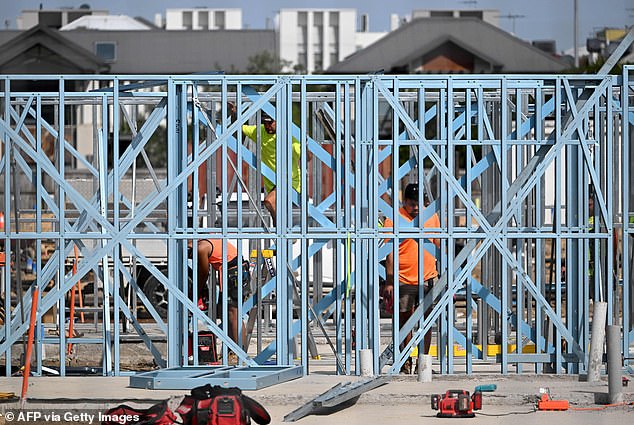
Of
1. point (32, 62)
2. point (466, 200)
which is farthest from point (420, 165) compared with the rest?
point (32, 62)

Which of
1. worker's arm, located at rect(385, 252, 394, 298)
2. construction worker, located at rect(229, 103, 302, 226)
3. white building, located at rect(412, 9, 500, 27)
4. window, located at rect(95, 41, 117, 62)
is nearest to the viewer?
worker's arm, located at rect(385, 252, 394, 298)

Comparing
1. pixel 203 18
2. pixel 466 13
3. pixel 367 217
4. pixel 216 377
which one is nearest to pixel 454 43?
pixel 466 13

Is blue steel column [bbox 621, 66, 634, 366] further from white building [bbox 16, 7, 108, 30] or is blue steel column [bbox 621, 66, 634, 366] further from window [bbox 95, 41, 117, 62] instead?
white building [bbox 16, 7, 108, 30]

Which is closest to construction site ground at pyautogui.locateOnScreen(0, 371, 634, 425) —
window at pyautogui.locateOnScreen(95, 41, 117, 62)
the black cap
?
the black cap

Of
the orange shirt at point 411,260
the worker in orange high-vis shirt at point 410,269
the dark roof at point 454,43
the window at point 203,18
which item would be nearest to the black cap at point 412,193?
the worker in orange high-vis shirt at point 410,269

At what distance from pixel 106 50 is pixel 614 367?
60510mm

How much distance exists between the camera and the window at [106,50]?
223 feet

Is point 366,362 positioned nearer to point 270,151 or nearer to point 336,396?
point 336,396

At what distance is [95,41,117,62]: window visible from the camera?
223 ft

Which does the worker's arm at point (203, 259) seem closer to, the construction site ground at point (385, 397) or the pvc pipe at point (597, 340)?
the construction site ground at point (385, 397)

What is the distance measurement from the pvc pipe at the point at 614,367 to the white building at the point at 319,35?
115m

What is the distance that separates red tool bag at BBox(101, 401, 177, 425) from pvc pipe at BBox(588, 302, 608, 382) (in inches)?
165

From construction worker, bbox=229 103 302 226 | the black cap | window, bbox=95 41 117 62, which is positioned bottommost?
the black cap

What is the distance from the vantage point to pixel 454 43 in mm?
65688
